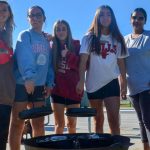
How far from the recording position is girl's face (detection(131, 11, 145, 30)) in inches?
196

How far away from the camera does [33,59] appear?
4301 mm

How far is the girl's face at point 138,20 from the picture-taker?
4984 millimetres

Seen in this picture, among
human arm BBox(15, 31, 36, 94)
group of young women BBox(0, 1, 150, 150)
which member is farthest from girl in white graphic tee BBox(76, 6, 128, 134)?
human arm BBox(15, 31, 36, 94)

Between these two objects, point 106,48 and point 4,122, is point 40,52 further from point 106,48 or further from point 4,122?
point 4,122

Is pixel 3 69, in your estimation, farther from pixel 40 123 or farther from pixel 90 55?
pixel 90 55

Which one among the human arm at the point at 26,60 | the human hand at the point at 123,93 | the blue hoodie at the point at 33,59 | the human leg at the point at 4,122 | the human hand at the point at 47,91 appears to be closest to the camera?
the human leg at the point at 4,122

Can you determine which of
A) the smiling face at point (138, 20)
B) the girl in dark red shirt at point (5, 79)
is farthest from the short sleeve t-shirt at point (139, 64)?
the girl in dark red shirt at point (5, 79)

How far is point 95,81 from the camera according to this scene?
15.5 ft

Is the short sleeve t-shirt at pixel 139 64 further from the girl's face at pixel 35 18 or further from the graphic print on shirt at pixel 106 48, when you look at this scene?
the girl's face at pixel 35 18

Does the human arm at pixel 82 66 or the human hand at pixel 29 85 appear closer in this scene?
the human hand at pixel 29 85

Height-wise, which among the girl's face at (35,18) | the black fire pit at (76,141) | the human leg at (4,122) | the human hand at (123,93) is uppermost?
the girl's face at (35,18)

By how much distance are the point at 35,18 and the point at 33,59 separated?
1.86ft

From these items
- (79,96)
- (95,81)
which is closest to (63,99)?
(79,96)

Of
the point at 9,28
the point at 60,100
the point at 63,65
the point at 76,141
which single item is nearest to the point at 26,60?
the point at 9,28
